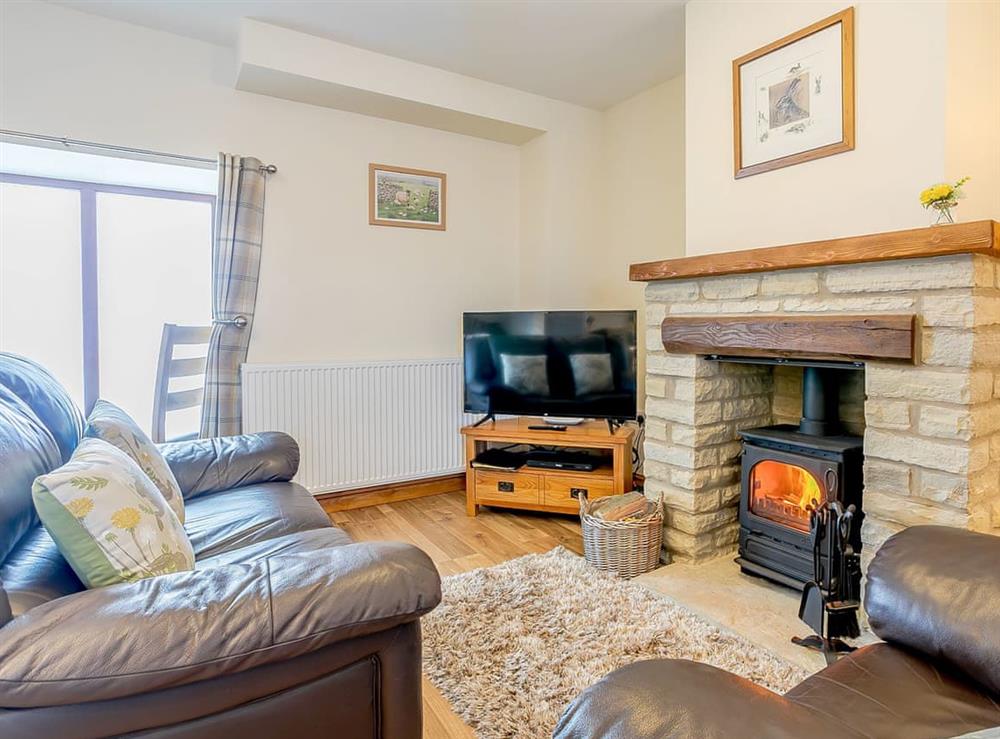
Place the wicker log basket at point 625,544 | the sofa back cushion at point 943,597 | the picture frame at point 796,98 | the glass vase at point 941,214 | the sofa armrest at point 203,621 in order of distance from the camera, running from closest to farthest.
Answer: the sofa armrest at point 203,621 → the sofa back cushion at point 943,597 → the glass vase at point 941,214 → the picture frame at point 796,98 → the wicker log basket at point 625,544

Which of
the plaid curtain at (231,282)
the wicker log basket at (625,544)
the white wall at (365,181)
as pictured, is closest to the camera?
the wicker log basket at (625,544)

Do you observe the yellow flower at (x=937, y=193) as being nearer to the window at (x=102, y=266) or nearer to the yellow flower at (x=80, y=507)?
the yellow flower at (x=80, y=507)

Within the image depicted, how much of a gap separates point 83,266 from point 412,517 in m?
2.31

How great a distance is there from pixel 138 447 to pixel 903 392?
2.46 m

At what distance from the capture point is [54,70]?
2688 millimetres

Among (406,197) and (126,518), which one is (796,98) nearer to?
(406,197)

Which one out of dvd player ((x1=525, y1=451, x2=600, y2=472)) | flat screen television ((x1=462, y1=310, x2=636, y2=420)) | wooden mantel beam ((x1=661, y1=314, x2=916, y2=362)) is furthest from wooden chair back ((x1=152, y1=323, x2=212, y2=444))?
wooden mantel beam ((x1=661, y1=314, x2=916, y2=362))

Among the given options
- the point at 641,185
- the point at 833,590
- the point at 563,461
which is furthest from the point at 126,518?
the point at 641,185

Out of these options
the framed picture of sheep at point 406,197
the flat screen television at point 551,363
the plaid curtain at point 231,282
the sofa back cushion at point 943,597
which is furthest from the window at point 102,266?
the sofa back cushion at point 943,597

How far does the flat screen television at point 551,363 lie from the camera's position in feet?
10.6

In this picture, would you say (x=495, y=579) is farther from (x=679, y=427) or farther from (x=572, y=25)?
(x=572, y=25)

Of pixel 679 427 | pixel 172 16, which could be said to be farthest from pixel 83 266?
pixel 679 427

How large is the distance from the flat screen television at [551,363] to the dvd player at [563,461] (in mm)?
259

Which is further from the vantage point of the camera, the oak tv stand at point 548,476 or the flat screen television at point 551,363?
the flat screen television at point 551,363
